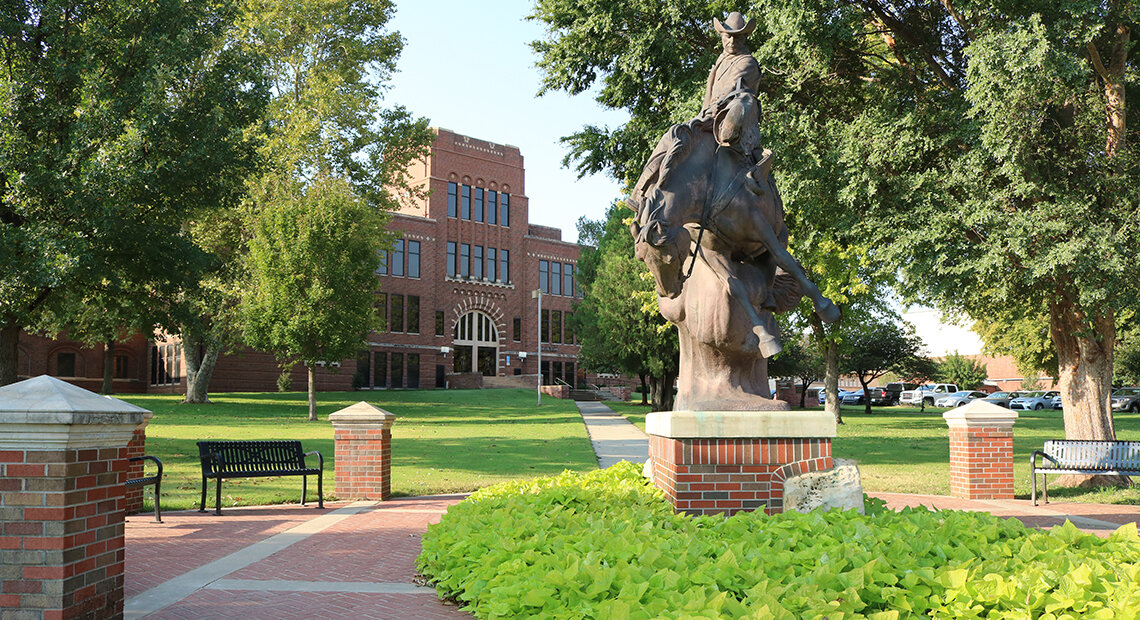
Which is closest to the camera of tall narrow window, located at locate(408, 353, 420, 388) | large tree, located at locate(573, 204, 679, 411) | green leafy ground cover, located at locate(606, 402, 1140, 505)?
green leafy ground cover, located at locate(606, 402, 1140, 505)

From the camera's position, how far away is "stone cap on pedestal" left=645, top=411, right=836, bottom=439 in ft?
19.4

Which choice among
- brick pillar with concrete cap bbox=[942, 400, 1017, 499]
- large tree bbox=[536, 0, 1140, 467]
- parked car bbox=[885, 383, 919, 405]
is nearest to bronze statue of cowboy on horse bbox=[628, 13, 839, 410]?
brick pillar with concrete cap bbox=[942, 400, 1017, 499]

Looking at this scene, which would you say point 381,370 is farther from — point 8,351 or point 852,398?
point 8,351

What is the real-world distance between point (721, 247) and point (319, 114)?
86.1ft

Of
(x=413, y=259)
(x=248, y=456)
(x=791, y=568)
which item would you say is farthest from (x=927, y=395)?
(x=791, y=568)

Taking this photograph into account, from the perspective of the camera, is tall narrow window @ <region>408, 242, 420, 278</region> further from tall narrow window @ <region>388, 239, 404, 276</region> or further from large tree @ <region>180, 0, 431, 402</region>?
large tree @ <region>180, 0, 431, 402</region>

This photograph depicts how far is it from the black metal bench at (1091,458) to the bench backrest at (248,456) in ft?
33.0

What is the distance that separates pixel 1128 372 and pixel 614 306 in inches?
1680

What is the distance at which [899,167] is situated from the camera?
520 inches

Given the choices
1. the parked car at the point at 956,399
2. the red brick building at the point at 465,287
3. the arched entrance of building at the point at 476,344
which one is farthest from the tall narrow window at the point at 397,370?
the parked car at the point at 956,399

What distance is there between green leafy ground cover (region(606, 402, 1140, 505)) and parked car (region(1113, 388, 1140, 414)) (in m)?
22.9

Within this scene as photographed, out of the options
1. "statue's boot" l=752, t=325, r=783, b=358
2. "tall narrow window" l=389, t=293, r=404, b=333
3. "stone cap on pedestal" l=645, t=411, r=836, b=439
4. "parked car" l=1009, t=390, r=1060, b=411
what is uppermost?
"tall narrow window" l=389, t=293, r=404, b=333

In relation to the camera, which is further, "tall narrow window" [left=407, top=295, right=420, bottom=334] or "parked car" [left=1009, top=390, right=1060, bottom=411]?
"tall narrow window" [left=407, top=295, right=420, bottom=334]

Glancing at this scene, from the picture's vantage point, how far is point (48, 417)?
13.5 feet
